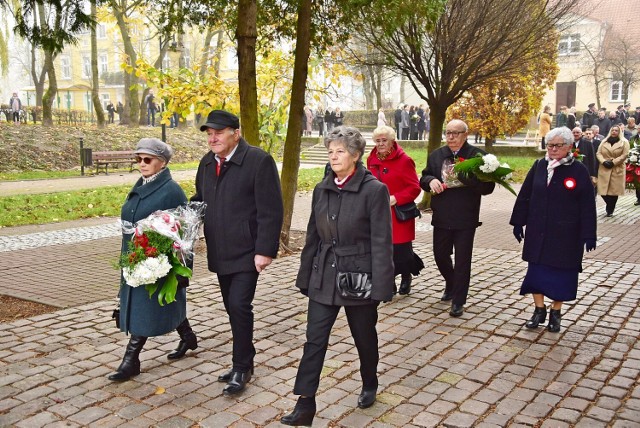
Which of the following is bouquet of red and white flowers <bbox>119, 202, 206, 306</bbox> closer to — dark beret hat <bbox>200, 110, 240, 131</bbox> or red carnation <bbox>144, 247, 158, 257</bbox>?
red carnation <bbox>144, 247, 158, 257</bbox>

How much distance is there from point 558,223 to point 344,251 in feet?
9.01

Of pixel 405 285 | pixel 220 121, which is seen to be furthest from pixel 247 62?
pixel 220 121

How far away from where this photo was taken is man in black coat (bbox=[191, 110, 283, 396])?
4.91m

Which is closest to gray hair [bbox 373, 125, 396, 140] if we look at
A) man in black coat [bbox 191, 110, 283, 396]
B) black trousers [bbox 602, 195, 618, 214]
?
man in black coat [bbox 191, 110, 283, 396]

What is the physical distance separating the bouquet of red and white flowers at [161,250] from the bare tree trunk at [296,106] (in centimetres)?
528

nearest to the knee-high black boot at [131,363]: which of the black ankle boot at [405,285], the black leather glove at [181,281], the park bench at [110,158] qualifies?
the black leather glove at [181,281]

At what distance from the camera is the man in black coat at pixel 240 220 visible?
4.91 metres

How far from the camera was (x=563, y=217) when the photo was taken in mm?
6199

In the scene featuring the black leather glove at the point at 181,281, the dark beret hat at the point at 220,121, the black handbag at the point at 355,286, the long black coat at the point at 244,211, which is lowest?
the black leather glove at the point at 181,281

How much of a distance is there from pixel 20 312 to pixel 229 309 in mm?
3281

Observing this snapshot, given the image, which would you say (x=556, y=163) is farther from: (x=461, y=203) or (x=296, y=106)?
(x=296, y=106)

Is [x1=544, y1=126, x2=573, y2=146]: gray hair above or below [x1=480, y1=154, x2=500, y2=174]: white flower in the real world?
above

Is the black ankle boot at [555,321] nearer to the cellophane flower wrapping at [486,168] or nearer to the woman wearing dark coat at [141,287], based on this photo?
the cellophane flower wrapping at [486,168]

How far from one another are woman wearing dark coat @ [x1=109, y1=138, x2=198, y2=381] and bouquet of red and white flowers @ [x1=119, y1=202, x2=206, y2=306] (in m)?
0.14
